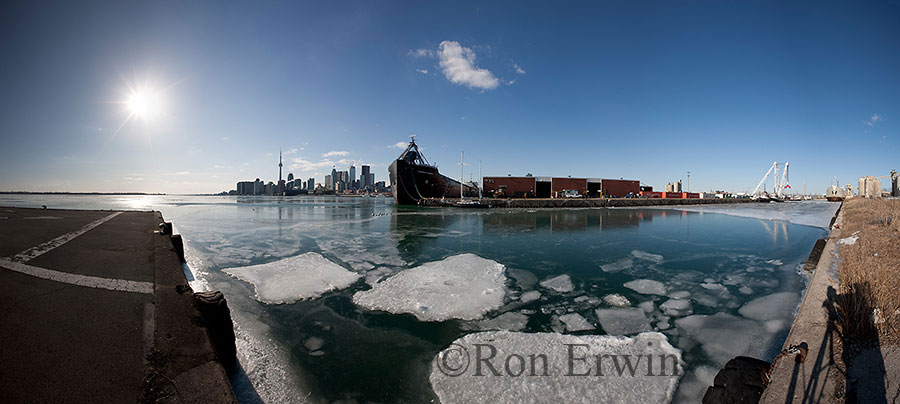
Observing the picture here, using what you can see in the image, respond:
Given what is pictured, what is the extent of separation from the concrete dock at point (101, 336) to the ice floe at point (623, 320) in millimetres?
4381

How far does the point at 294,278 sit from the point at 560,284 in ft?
18.6

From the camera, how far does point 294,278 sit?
645cm

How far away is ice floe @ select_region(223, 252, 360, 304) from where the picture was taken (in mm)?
5508

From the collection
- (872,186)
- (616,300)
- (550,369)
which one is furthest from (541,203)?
(872,186)

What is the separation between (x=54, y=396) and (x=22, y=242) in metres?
7.77

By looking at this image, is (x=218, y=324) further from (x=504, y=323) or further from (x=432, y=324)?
(x=504, y=323)

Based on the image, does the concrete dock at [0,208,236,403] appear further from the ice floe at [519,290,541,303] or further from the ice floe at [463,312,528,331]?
the ice floe at [519,290,541,303]

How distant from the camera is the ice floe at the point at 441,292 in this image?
188 inches

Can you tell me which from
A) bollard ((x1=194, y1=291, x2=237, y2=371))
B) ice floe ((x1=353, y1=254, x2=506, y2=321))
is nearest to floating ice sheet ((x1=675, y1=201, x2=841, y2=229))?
ice floe ((x1=353, y1=254, x2=506, y2=321))

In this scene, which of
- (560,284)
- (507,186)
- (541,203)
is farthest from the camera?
(507,186)

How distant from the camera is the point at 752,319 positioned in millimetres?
4480

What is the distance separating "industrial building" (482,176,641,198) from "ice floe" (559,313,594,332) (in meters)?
41.1

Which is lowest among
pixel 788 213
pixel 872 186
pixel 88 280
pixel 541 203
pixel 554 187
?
pixel 788 213

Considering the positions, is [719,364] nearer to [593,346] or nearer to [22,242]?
[593,346]
